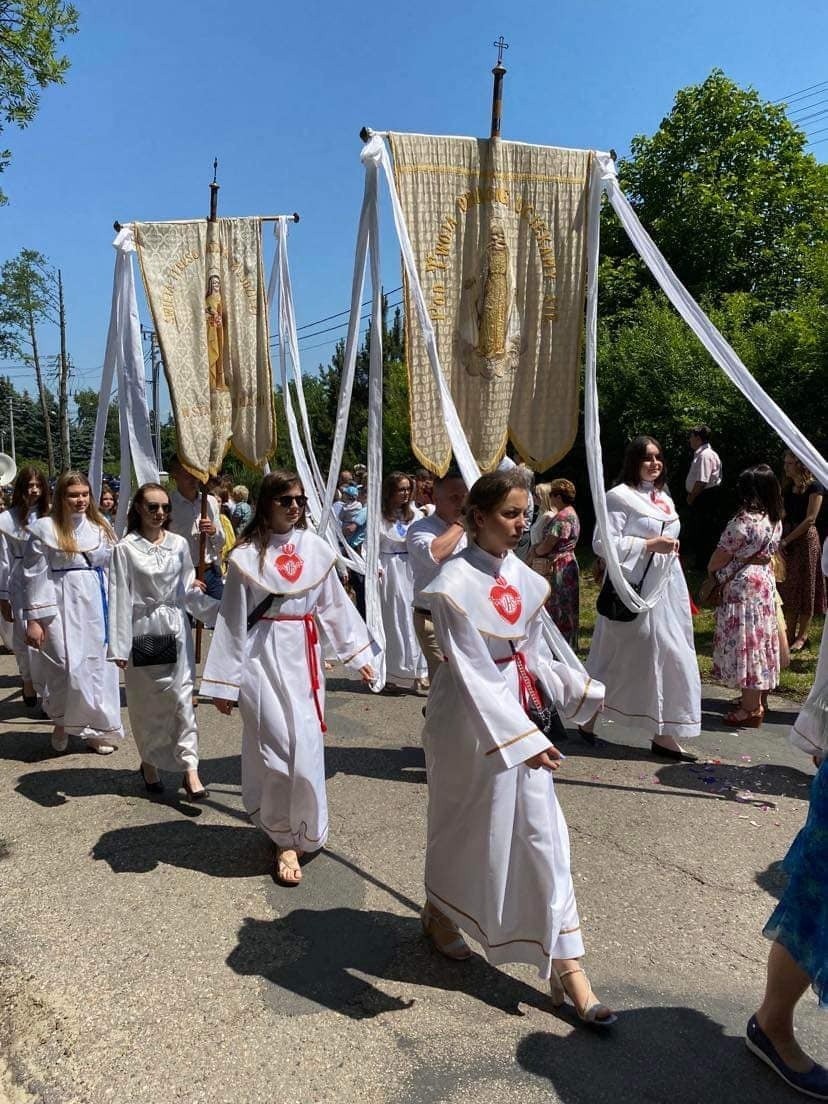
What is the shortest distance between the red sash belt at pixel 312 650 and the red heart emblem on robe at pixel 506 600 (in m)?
1.39

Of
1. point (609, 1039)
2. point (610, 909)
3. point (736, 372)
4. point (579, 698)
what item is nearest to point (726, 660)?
point (736, 372)

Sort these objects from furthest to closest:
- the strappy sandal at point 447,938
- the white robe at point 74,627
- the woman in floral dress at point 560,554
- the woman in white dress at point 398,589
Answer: the woman in white dress at point 398,589 → the woman in floral dress at point 560,554 → the white robe at point 74,627 → the strappy sandal at point 447,938

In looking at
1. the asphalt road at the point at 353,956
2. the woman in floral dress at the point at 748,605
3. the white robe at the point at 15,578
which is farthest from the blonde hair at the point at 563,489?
the white robe at the point at 15,578

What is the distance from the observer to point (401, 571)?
8477mm

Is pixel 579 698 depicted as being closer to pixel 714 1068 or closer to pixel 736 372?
pixel 714 1068

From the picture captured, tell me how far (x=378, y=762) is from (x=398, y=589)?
2.83 metres

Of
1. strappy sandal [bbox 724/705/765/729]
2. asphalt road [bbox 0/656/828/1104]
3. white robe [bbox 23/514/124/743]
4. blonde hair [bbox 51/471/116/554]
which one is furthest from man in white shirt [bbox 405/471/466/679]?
strappy sandal [bbox 724/705/765/729]

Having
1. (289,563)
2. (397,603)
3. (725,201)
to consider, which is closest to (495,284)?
(289,563)

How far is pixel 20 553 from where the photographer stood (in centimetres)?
737

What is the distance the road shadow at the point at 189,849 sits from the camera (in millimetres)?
4160

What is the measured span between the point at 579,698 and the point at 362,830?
1838mm

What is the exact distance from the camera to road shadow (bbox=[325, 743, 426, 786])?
5508 mm

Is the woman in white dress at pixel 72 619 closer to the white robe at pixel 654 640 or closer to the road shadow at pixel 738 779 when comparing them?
the white robe at pixel 654 640

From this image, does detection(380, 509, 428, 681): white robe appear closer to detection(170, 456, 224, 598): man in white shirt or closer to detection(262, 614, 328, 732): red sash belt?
detection(170, 456, 224, 598): man in white shirt
